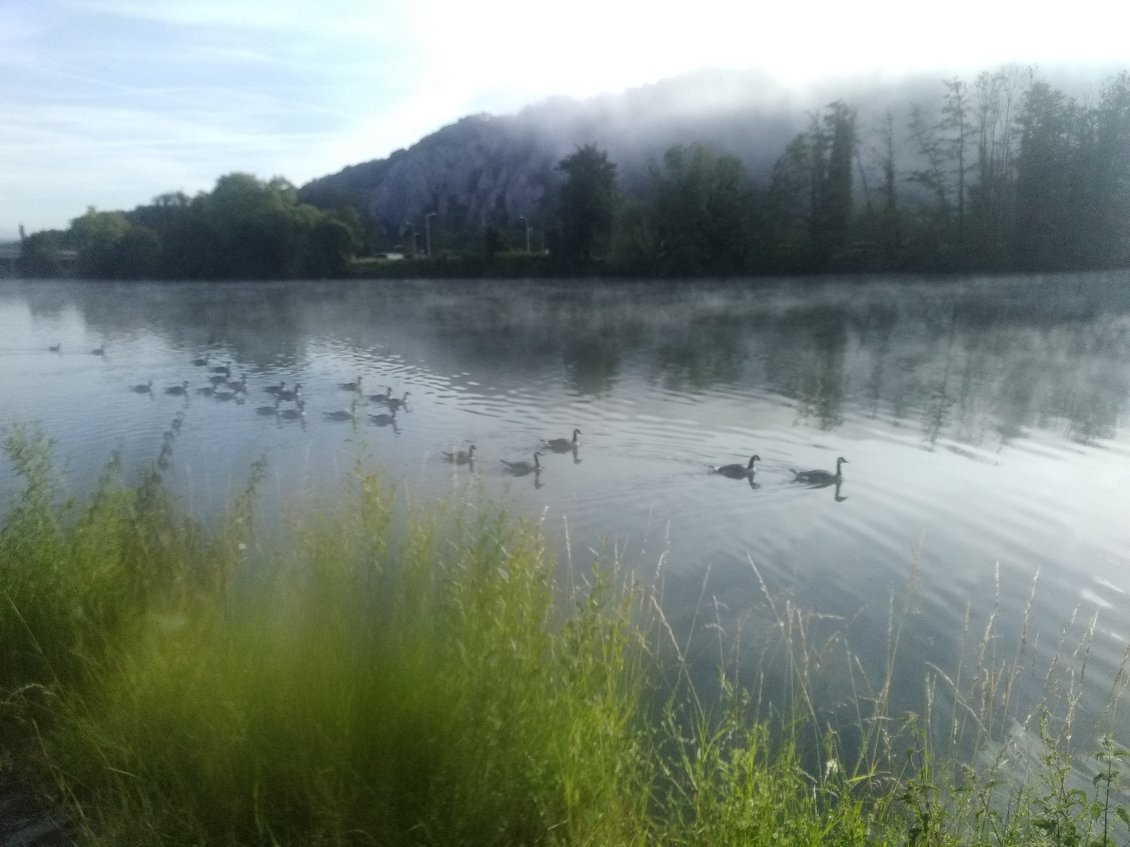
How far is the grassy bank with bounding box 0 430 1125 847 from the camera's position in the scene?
9.64ft

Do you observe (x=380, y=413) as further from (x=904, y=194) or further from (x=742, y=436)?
(x=904, y=194)

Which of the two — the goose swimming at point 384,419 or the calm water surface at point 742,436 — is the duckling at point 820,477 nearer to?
the calm water surface at point 742,436

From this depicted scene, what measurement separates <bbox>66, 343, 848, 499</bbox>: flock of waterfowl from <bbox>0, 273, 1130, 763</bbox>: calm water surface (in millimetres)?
181

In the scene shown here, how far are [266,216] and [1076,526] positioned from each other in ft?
107

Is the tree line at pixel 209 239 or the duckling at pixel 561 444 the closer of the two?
the duckling at pixel 561 444

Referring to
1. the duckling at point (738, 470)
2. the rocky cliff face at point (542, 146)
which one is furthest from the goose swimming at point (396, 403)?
the rocky cliff face at point (542, 146)

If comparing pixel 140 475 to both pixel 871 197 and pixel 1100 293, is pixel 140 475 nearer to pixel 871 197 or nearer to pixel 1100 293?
pixel 1100 293

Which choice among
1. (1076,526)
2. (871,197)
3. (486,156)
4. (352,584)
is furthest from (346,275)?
(486,156)

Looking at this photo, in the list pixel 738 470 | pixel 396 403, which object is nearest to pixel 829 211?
pixel 396 403

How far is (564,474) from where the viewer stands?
11.8m

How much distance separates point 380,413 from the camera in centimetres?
1533

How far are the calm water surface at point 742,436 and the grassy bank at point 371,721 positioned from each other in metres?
1.25

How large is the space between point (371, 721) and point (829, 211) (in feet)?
160

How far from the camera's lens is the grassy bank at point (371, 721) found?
294 cm
